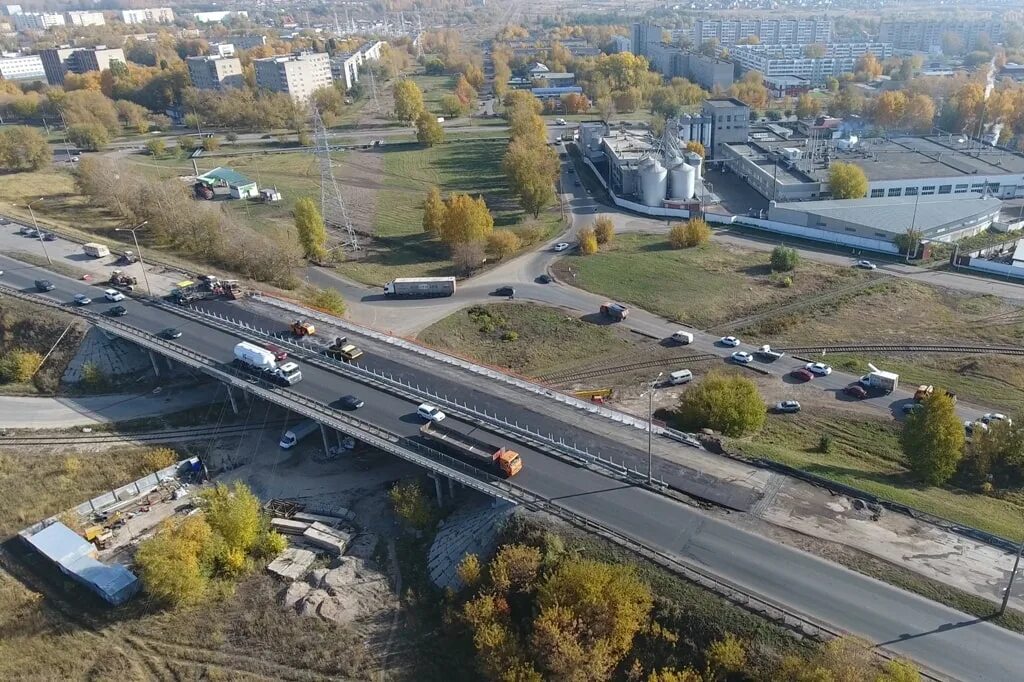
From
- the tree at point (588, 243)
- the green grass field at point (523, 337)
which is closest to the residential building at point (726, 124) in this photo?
the tree at point (588, 243)

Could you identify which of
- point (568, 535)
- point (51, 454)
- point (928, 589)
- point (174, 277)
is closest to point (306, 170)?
point (174, 277)

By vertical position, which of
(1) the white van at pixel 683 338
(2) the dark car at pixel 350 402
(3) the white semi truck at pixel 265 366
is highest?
(3) the white semi truck at pixel 265 366

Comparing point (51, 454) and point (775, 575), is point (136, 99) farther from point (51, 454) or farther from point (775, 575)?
point (775, 575)

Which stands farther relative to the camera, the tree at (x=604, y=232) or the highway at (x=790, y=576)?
the tree at (x=604, y=232)

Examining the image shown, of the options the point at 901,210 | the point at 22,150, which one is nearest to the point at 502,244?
the point at 901,210

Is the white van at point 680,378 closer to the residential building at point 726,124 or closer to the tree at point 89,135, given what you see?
the residential building at point 726,124
